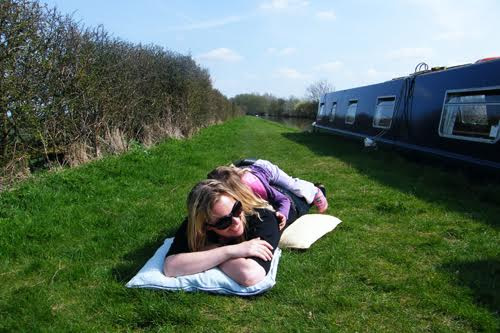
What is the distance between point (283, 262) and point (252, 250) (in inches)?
24.1

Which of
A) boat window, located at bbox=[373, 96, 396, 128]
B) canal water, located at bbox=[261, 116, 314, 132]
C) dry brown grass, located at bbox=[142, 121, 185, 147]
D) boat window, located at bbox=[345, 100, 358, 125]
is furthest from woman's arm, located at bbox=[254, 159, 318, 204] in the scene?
canal water, located at bbox=[261, 116, 314, 132]

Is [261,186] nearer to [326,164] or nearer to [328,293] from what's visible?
[328,293]

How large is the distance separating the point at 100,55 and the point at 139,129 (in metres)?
3.02

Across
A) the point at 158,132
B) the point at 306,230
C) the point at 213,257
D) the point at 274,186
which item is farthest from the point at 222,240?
the point at 158,132

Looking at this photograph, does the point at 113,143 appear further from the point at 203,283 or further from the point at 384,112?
the point at 384,112

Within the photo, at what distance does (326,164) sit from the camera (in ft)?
29.7

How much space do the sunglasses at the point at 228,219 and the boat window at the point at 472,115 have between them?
199 inches

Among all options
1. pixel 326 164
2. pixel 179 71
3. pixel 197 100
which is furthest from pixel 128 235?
pixel 197 100

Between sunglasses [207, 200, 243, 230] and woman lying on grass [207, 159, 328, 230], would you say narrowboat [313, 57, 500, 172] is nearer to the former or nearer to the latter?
woman lying on grass [207, 159, 328, 230]

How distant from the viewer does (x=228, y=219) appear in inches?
123

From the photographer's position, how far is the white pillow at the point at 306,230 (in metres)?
3.94

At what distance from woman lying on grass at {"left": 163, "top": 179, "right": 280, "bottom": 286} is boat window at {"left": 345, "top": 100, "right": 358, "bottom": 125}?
11.6 metres

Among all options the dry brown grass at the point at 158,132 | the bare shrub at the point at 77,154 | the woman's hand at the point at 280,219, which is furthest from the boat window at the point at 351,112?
the woman's hand at the point at 280,219

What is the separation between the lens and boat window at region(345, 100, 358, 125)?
1428 cm
